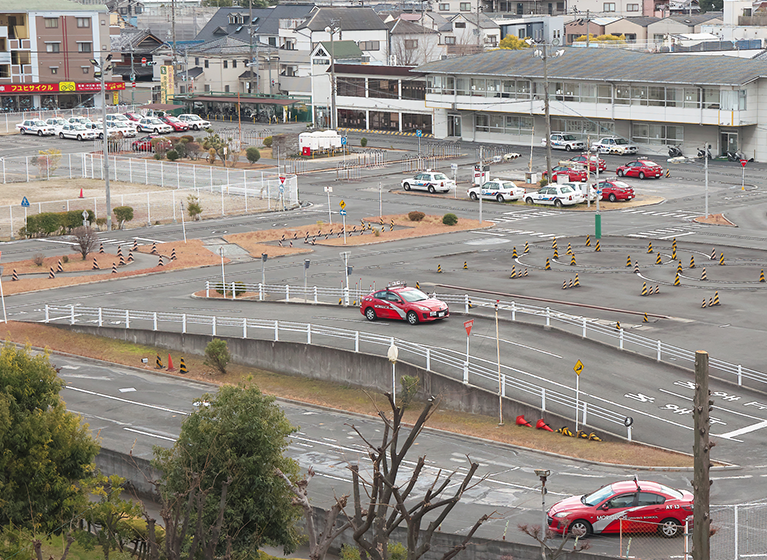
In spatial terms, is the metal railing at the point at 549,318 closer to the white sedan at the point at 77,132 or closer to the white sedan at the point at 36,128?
the white sedan at the point at 77,132

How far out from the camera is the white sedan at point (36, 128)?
111 metres

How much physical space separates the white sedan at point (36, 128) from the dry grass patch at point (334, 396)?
73.7 metres

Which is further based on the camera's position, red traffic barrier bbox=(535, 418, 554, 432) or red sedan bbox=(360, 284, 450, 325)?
red sedan bbox=(360, 284, 450, 325)

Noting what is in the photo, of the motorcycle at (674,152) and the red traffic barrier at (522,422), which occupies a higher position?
the motorcycle at (674,152)

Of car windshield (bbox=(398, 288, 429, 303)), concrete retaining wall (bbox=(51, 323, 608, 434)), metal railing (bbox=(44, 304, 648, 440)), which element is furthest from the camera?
car windshield (bbox=(398, 288, 429, 303))

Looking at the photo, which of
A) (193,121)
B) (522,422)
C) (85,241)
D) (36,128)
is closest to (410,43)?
(193,121)

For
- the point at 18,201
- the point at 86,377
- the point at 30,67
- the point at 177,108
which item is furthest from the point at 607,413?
the point at 30,67

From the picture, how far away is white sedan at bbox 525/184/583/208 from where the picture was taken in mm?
67375

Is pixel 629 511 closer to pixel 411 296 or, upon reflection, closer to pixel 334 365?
pixel 334 365

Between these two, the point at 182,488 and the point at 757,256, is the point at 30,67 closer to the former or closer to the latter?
the point at 757,256

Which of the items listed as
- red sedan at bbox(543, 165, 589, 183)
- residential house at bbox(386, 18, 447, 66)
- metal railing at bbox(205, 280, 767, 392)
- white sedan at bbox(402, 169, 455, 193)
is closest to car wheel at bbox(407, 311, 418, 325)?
metal railing at bbox(205, 280, 767, 392)

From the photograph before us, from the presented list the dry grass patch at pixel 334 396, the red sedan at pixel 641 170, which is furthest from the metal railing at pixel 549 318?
the red sedan at pixel 641 170

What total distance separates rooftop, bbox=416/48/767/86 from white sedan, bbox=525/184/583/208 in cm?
2250

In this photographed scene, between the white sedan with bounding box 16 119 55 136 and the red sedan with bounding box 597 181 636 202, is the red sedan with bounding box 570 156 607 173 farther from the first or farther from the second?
the white sedan with bounding box 16 119 55 136
